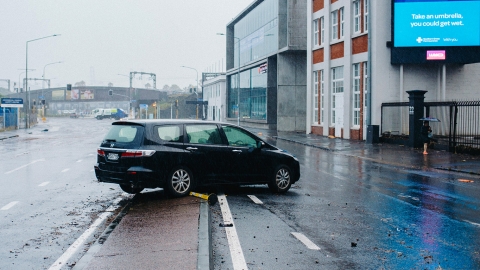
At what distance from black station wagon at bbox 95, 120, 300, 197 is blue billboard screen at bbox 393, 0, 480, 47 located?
846 inches

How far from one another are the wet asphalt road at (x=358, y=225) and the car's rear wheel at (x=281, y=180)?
27cm

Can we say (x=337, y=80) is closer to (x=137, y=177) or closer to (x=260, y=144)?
(x=260, y=144)

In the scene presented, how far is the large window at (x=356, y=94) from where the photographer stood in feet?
120

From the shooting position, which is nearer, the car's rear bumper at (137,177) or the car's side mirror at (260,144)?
the car's rear bumper at (137,177)

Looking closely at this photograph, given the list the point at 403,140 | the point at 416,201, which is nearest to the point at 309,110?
the point at 403,140

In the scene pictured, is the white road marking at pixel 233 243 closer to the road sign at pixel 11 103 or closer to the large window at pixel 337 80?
the large window at pixel 337 80

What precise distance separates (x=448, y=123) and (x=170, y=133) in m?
19.4

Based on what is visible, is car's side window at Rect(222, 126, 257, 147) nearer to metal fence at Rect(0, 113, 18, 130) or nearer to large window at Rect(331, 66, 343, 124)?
large window at Rect(331, 66, 343, 124)

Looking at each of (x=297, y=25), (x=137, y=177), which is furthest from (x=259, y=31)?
(x=137, y=177)

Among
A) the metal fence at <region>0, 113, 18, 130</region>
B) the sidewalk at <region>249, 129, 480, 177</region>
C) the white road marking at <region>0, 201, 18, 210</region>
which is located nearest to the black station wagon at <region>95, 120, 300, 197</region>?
the white road marking at <region>0, 201, 18, 210</region>

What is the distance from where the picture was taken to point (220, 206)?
11148mm

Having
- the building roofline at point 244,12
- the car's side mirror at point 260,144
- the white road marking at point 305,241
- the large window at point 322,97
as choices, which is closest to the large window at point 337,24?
the large window at point 322,97

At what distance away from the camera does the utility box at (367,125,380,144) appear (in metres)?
32.0

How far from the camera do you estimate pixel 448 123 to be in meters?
28.2
